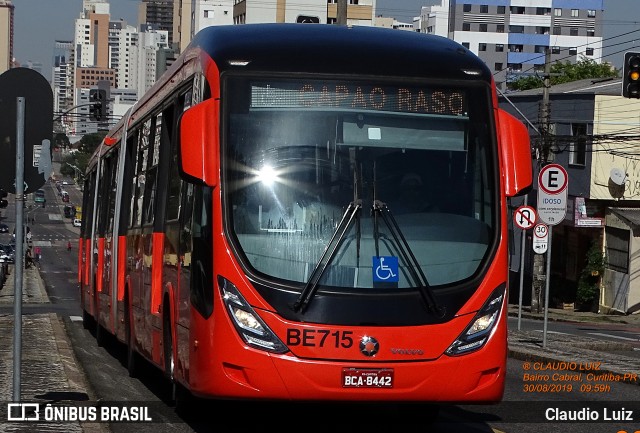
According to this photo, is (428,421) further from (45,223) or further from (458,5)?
(45,223)

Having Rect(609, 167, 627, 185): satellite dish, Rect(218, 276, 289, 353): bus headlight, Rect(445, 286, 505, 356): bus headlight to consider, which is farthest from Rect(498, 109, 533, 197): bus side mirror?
Rect(609, 167, 627, 185): satellite dish

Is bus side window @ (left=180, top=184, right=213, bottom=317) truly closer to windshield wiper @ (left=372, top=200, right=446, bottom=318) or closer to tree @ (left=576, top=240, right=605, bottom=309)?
windshield wiper @ (left=372, top=200, right=446, bottom=318)

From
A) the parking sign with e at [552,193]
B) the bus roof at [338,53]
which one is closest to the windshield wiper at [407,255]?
the bus roof at [338,53]

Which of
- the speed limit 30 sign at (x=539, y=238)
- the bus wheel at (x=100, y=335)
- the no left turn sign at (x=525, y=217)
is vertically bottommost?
the bus wheel at (x=100, y=335)

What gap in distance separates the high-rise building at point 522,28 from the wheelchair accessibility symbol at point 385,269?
142528 millimetres

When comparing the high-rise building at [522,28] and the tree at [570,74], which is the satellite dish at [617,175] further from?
the high-rise building at [522,28]

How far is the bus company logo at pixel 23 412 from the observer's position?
10094mm

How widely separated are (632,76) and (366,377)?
1740 cm

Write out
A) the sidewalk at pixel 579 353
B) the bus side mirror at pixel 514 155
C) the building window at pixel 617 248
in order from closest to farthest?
1. the bus side mirror at pixel 514 155
2. the sidewalk at pixel 579 353
3. the building window at pixel 617 248

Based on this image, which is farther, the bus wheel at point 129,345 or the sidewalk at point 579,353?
the sidewalk at point 579,353

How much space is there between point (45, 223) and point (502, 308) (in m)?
179

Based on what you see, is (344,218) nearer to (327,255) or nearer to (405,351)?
(327,255)

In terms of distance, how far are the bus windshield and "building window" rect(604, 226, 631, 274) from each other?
37.4 m

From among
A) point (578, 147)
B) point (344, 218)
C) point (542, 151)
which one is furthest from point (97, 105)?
point (344, 218)
